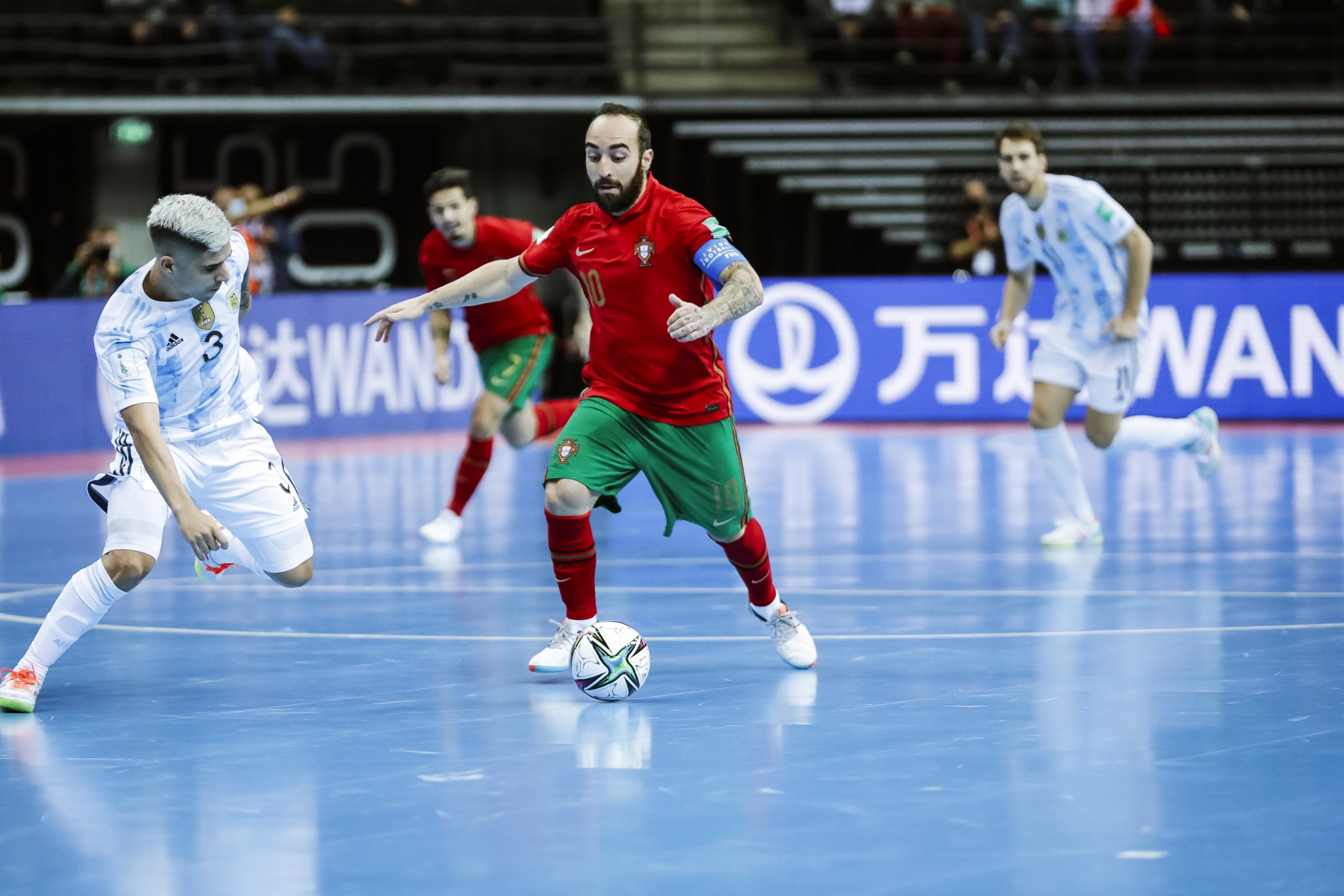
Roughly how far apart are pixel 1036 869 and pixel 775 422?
14163 millimetres

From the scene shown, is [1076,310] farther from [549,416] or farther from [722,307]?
[722,307]

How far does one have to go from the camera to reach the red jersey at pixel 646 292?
632cm

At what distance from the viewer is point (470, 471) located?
426 inches

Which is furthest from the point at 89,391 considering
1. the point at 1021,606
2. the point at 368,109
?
the point at 1021,606

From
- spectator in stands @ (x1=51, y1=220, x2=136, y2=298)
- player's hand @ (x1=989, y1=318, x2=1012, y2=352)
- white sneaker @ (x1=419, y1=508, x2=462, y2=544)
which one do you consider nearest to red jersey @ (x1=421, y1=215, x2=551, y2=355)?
white sneaker @ (x1=419, y1=508, x2=462, y2=544)

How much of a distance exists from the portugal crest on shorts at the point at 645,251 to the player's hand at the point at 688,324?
574mm

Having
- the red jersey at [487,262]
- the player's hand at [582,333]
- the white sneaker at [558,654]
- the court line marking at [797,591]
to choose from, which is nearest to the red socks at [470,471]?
the red jersey at [487,262]

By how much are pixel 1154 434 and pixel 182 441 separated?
6.22m

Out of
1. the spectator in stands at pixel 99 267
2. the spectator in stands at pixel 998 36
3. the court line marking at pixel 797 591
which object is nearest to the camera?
the court line marking at pixel 797 591

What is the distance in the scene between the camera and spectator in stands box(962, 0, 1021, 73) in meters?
22.9

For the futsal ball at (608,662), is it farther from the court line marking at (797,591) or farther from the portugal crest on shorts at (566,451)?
the court line marking at (797,591)

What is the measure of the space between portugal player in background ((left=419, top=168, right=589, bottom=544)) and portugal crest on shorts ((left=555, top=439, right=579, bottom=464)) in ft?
13.4

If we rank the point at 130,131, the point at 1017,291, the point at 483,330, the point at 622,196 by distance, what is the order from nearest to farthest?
1. the point at 622,196
2. the point at 1017,291
3. the point at 483,330
4. the point at 130,131

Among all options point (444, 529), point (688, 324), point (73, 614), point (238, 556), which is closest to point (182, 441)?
point (238, 556)
